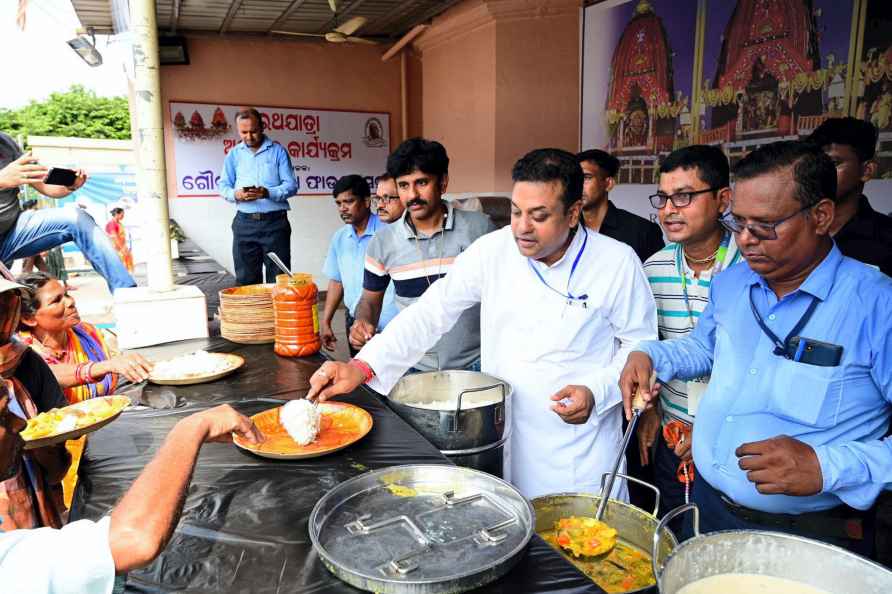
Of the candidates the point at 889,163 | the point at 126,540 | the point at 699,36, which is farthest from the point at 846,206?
the point at 699,36

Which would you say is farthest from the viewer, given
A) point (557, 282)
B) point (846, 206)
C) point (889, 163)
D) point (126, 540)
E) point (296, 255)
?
point (296, 255)

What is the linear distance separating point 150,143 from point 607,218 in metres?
2.48

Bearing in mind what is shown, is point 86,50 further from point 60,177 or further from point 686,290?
point 686,290

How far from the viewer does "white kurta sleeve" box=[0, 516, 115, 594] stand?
33.7 inches

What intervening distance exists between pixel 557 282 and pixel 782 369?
841 millimetres

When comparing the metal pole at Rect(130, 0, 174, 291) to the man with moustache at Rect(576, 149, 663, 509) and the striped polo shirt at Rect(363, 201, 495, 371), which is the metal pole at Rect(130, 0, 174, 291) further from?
the man with moustache at Rect(576, 149, 663, 509)

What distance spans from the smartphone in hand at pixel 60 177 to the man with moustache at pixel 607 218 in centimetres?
277

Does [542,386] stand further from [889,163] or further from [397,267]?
[889,163]

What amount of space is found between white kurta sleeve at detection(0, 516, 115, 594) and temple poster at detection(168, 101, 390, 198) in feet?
25.9

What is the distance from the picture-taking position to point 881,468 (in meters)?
1.26

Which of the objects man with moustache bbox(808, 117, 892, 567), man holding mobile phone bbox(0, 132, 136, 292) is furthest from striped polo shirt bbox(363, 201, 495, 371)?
man holding mobile phone bbox(0, 132, 136, 292)

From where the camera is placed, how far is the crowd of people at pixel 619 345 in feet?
4.06

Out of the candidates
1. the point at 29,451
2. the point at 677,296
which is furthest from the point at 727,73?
the point at 29,451

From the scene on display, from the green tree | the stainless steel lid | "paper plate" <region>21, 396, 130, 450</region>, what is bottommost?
the stainless steel lid
